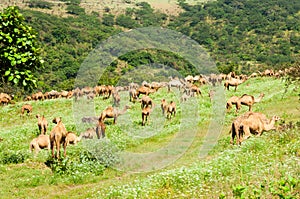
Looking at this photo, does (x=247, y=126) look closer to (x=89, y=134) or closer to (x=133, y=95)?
(x=89, y=134)

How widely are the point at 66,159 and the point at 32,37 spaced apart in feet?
17.6

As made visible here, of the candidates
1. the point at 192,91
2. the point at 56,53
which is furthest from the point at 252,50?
the point at 192,91

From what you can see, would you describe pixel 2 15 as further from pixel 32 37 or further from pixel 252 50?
pixel 252 50

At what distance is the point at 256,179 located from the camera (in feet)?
37.0

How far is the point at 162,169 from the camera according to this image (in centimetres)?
1731

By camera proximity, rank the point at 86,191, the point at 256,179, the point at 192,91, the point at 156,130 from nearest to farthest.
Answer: the point at 256,179 < the point at 86,191 < the point at 156,130 < the point at 192,91

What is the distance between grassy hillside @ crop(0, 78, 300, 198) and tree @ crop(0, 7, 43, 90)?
3904 mm

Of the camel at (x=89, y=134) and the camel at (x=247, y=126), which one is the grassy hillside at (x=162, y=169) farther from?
the camel at (x=89, y=134)

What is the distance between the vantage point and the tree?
1543 cm

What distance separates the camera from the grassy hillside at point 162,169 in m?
→ 11.4

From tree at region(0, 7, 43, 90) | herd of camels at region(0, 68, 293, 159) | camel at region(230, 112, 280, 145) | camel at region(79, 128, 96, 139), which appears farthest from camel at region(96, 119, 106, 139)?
camel at region(230, 112, 280, 145)

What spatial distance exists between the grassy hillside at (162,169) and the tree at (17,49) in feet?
12.8

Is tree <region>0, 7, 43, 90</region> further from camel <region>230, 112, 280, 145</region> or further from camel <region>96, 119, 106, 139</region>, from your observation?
camel <region>230, 112, 280, 145</region>

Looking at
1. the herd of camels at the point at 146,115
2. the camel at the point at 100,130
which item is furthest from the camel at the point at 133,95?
the camel at the point at 100,130
